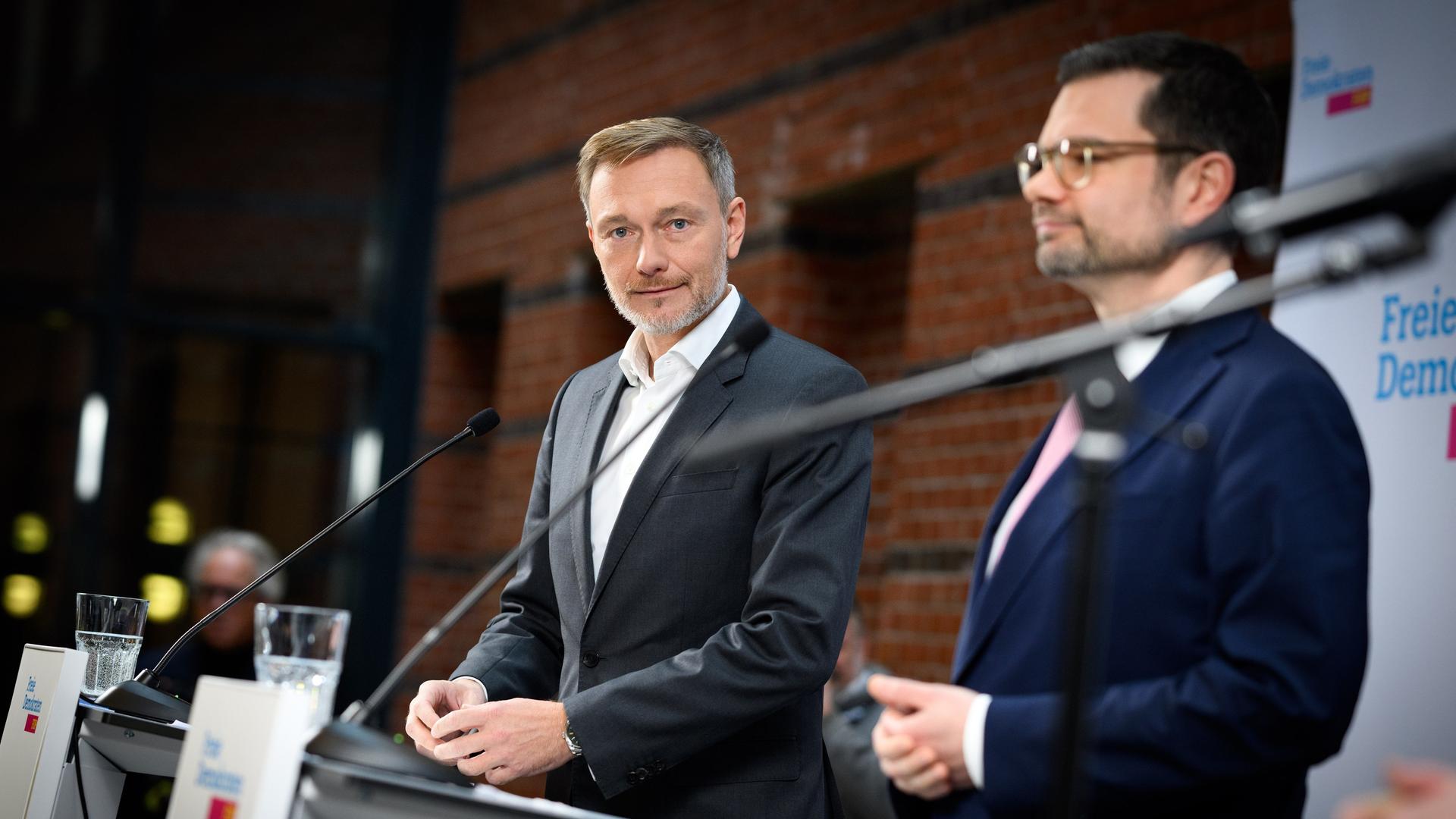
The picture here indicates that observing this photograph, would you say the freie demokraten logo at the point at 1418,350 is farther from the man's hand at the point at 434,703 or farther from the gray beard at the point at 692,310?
the man's hand at the point at 434,703

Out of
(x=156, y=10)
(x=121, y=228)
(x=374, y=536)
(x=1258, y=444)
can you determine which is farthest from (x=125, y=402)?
(x=1258, y=444)

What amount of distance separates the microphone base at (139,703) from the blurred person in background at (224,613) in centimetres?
221

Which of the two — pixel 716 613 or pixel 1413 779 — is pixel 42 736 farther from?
pixel 1413 779

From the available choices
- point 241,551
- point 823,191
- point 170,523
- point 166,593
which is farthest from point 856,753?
point 170,523

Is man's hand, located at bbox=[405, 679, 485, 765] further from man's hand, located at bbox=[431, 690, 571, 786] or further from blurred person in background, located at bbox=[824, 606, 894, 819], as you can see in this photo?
blurred person in background, located at bbox=[824, 606, 894, 819]

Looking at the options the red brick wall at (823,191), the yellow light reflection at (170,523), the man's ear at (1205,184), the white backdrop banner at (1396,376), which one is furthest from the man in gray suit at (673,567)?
the yellow light reflection at (170,523)

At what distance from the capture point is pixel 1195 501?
1.47m

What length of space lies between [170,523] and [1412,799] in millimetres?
6201

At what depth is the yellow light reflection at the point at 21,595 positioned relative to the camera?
6211 mm

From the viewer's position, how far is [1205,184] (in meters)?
1.61

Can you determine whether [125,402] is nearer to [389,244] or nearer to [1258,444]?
[389,244]

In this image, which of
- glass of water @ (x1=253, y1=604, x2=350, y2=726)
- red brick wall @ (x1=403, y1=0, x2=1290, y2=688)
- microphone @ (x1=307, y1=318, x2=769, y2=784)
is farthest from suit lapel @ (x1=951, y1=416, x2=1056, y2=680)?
red brick wall @ (x1=403, y1=0, x2=1290, y2=688)

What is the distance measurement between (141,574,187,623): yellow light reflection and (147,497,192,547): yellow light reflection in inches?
6.2

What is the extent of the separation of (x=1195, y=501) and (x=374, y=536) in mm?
5618
